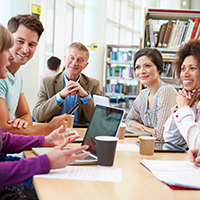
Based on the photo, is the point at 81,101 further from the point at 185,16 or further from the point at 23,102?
the point at 185,16

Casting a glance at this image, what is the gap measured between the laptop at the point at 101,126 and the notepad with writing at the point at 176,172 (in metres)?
0.20

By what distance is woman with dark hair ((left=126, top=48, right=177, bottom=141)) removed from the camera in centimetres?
208

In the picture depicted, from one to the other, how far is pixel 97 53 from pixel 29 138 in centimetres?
603

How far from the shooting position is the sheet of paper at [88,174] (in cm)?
95

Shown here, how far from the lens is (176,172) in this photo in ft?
3.37

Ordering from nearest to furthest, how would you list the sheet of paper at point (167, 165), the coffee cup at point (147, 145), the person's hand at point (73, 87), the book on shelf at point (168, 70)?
the sheet of paper at point (167, 165), the coffee cup at point (147, 145), the person's hand at point (73, 87), the book on shelf at point (168, 70)

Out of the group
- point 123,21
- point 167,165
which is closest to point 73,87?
point 167,165

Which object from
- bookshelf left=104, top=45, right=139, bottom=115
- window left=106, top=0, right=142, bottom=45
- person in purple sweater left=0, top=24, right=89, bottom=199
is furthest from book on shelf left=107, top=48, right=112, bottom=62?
person in purple sweater left=0, top=24, right=89, bottom=199

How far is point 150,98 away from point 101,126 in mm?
1232

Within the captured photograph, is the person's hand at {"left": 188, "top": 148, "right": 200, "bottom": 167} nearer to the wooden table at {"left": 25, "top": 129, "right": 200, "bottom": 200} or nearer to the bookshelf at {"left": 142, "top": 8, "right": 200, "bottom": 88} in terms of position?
the wooden table at {"left": 25, "top": 129, "right": 200, "bottom": 200}

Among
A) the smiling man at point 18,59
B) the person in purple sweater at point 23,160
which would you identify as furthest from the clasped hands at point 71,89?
the person in purple sweater at point 23,160

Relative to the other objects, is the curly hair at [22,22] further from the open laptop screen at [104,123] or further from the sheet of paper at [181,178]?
the sheet of paper at [181,178]

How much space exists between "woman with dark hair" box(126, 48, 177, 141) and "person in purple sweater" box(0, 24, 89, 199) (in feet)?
3.10

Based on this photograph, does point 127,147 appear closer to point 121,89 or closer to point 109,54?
point 121,89
